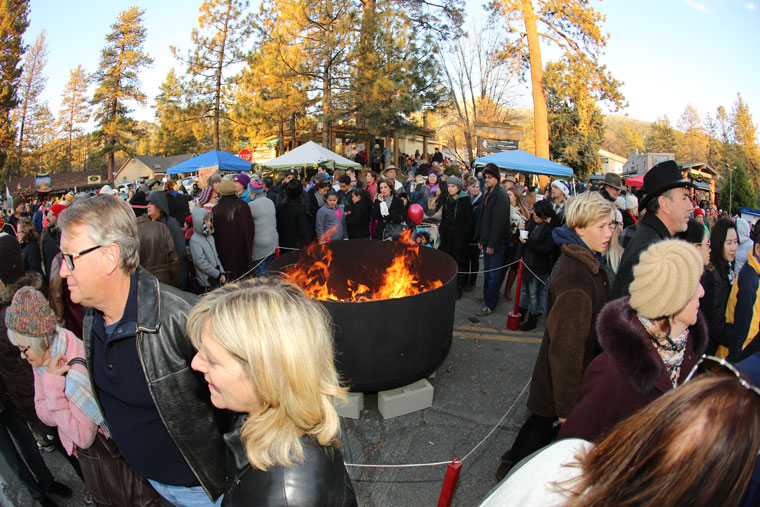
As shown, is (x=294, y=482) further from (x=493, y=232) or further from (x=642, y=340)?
(x=493, y=232)

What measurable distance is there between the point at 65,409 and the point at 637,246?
3.72m

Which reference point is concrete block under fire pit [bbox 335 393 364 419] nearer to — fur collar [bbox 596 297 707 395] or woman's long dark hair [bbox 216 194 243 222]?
fur collar [bbox 596 297 707 395]

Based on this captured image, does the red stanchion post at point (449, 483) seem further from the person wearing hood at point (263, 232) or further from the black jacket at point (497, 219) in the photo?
the person wearing hood at point (263, 232)

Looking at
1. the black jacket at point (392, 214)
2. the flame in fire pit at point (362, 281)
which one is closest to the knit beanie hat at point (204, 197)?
the flame in fire pit at point (362, 281)

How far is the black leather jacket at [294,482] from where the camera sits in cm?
113

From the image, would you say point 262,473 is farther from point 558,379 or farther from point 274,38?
point 274,38

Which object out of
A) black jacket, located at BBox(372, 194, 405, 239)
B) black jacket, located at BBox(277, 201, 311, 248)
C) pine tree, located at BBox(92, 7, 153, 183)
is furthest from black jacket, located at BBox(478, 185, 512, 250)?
pine tree, located at BBox(92, 7, 153, 183)

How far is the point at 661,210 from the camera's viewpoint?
10.2 ft

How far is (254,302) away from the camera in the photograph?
4.18ft

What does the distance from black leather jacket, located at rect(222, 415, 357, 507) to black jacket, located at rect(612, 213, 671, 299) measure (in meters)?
2.36

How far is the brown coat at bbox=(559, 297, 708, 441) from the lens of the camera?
1.69 meters

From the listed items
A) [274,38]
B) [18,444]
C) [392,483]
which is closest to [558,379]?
[392,483]

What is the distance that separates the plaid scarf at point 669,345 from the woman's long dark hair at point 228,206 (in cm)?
517

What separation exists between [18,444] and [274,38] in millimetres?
17142
